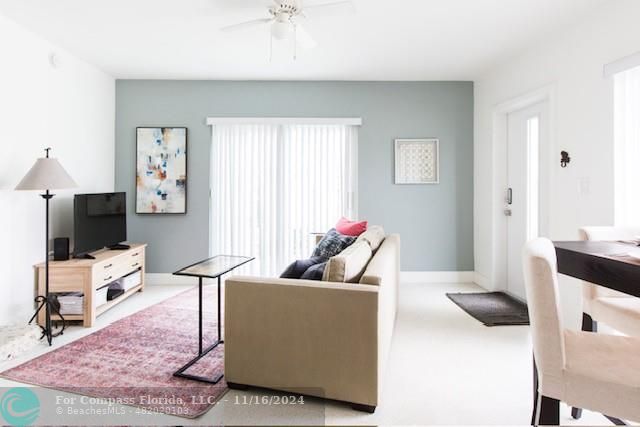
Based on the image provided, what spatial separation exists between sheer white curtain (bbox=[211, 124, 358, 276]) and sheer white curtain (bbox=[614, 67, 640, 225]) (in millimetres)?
2704

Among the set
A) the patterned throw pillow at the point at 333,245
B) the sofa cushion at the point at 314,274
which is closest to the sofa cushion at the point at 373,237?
the patterned throw pillow at the point at 333,245

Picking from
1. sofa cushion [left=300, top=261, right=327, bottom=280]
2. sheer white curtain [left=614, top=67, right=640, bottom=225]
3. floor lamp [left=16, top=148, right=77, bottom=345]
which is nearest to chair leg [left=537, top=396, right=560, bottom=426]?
sofa cushion [left=300, top=261, right=327, bottom=280]

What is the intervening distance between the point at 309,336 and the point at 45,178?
246 centimetres

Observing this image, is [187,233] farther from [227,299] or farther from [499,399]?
[499,399]

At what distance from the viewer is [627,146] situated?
2590 millimetres

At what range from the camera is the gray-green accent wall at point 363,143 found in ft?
15.4

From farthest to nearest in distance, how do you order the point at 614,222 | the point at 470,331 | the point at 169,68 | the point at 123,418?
the point at 169,68 → the point at 470,331 → the point at 614,222 → the point at 123,418

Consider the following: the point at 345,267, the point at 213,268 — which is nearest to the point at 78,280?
the point at 213,268

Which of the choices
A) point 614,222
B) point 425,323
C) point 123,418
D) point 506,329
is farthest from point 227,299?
point 614,222

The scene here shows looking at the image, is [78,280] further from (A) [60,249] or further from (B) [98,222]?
(B) [98,222]

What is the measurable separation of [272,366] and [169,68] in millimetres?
3561

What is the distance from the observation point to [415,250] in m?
4.82

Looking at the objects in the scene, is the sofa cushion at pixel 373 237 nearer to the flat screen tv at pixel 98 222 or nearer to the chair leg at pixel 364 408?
the chair leg at pixel 364 408

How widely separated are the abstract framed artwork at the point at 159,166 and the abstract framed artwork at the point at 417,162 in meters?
2.65
